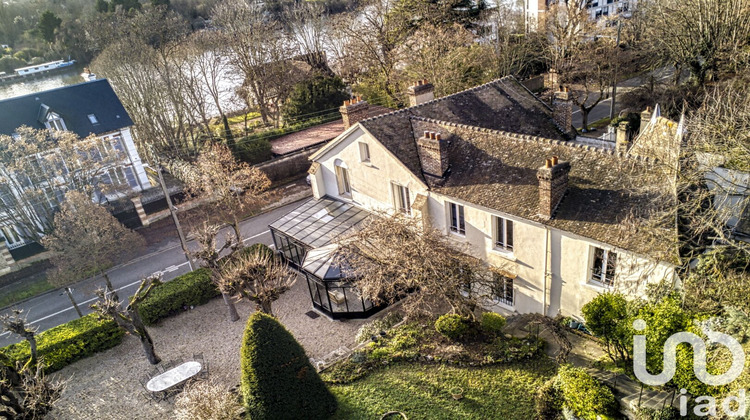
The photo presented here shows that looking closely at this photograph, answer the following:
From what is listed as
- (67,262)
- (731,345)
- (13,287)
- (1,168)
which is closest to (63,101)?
(1,168)

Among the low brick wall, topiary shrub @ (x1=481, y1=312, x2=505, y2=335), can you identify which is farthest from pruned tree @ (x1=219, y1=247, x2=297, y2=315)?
the low brick wall

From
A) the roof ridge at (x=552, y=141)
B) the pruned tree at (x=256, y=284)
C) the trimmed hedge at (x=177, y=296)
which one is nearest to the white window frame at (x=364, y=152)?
the roof ridge at (x=552, y=141)

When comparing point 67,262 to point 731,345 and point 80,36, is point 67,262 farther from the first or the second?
point 80,36

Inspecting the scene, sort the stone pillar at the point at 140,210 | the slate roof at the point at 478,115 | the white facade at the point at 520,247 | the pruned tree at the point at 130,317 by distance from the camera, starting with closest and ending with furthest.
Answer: the white facade at the point at 520,247 → the pruned tree at the point at 130,317 → the slate roof at the point at 478,115 → the stone pillar at the point at 140,210

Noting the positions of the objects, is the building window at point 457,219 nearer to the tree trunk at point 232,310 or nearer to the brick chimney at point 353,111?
the brick chimney at point 353,111

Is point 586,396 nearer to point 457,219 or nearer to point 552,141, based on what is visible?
point 457,219

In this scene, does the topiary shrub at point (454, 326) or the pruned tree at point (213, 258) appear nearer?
the topiary shrub at point (454, 326)
